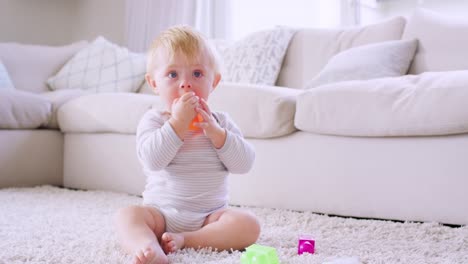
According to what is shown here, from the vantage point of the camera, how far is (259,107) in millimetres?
1869

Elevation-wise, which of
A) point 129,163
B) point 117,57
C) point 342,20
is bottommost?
point 129,163

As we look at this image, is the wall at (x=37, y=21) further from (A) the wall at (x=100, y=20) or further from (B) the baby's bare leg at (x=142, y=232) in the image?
(B) the baby's bare leg at (x=142, y=232)

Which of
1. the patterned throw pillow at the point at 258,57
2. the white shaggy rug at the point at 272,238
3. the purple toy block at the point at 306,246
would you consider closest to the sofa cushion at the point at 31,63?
the patterned throw pillow at the point at 258,57

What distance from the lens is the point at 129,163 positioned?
230 centimetres

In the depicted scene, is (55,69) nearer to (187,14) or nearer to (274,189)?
(187,14)

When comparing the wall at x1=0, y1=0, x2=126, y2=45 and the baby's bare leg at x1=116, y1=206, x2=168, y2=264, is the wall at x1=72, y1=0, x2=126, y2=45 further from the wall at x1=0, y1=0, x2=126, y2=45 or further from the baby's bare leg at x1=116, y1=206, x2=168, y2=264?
the baby's bare leg at x1=116, y1=206, x2=168, y2=264

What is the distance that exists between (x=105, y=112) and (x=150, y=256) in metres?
1.49

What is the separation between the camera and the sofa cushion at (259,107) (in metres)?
1.82

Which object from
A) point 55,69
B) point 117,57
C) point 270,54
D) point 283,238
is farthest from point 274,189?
point 55,69

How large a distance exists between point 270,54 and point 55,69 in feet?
4.81

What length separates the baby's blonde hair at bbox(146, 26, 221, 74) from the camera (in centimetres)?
123

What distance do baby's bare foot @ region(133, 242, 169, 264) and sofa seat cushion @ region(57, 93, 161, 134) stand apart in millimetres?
1248

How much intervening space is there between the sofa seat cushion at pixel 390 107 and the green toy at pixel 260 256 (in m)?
0.73

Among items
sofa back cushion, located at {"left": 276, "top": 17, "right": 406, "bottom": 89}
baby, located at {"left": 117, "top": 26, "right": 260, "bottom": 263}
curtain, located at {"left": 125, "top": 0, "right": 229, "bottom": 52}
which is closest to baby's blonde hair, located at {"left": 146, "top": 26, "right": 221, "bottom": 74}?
baby, located at {"left": 117, "top": 26, "right": 260, "bottom": 263}
